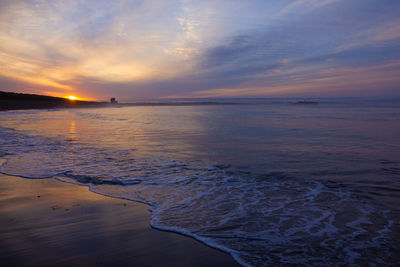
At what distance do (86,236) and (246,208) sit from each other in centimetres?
215

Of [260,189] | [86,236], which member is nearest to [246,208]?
[260,189]

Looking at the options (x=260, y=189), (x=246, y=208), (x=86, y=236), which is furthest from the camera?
(x=260, y=189)

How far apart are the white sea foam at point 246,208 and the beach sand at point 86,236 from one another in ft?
0.76

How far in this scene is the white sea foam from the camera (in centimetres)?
274

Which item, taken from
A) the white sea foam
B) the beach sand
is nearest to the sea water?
the white sea foam

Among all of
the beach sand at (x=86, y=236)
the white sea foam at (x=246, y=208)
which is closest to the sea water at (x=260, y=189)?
the white sea foam at (x=246, y=208)

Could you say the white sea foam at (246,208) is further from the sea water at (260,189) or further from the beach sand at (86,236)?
the beach sand at (86,236)

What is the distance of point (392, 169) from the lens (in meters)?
5.80

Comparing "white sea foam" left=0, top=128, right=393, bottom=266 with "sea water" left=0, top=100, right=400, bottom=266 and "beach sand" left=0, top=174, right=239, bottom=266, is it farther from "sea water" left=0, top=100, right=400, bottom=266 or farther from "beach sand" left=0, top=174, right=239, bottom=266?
"beach sand" left=0, top=174, right=239, bottom=266

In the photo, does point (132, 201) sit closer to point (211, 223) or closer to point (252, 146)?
point (211, 223)

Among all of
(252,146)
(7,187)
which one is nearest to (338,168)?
(252,146)

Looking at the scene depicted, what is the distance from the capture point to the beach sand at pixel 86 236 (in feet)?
8.10

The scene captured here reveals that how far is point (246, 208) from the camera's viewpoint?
3836mm

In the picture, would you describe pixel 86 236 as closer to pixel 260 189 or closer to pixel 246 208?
pixel 246 208
